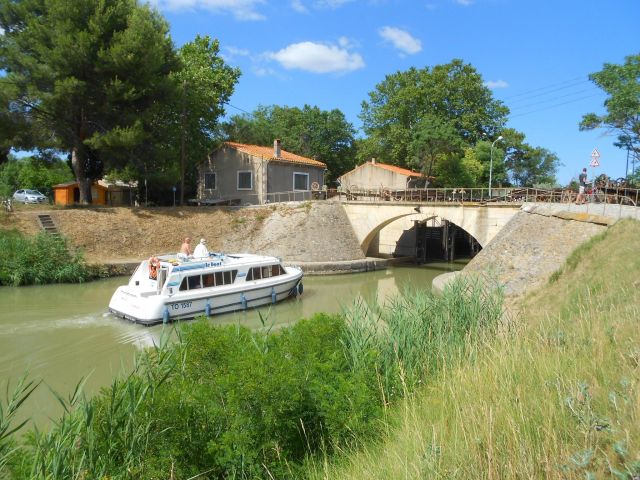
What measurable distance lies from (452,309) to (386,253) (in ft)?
98.4

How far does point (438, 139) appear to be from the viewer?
147ft

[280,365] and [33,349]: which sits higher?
[280,365]

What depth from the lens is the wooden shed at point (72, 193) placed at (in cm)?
3856

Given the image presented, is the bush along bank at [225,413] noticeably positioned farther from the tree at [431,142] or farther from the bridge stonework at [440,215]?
the tree at [431,142]

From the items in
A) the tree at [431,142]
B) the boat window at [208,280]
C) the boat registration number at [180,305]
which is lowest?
the boat registration number at [180,305]

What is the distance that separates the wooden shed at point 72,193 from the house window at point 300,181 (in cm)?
1590

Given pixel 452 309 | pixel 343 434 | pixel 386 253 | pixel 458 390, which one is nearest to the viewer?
pixel 458 390

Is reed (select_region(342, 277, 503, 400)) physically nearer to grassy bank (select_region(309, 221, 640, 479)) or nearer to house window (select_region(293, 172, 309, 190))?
grassy bank (select_region(309, 221, 640, 479))

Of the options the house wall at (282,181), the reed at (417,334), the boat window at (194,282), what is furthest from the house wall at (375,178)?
the reed at (417,334)

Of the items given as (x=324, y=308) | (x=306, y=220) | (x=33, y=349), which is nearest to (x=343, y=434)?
(x=33, y=349)

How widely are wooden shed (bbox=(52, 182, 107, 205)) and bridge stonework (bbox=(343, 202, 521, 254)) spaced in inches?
824

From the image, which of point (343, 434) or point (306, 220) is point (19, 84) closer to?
point (306, 220)

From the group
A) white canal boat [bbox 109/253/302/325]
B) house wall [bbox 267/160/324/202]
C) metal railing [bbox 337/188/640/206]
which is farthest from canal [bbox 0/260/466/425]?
house wall [bbox 267/160/324/202]

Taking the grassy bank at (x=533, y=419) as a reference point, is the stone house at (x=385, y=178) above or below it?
above
